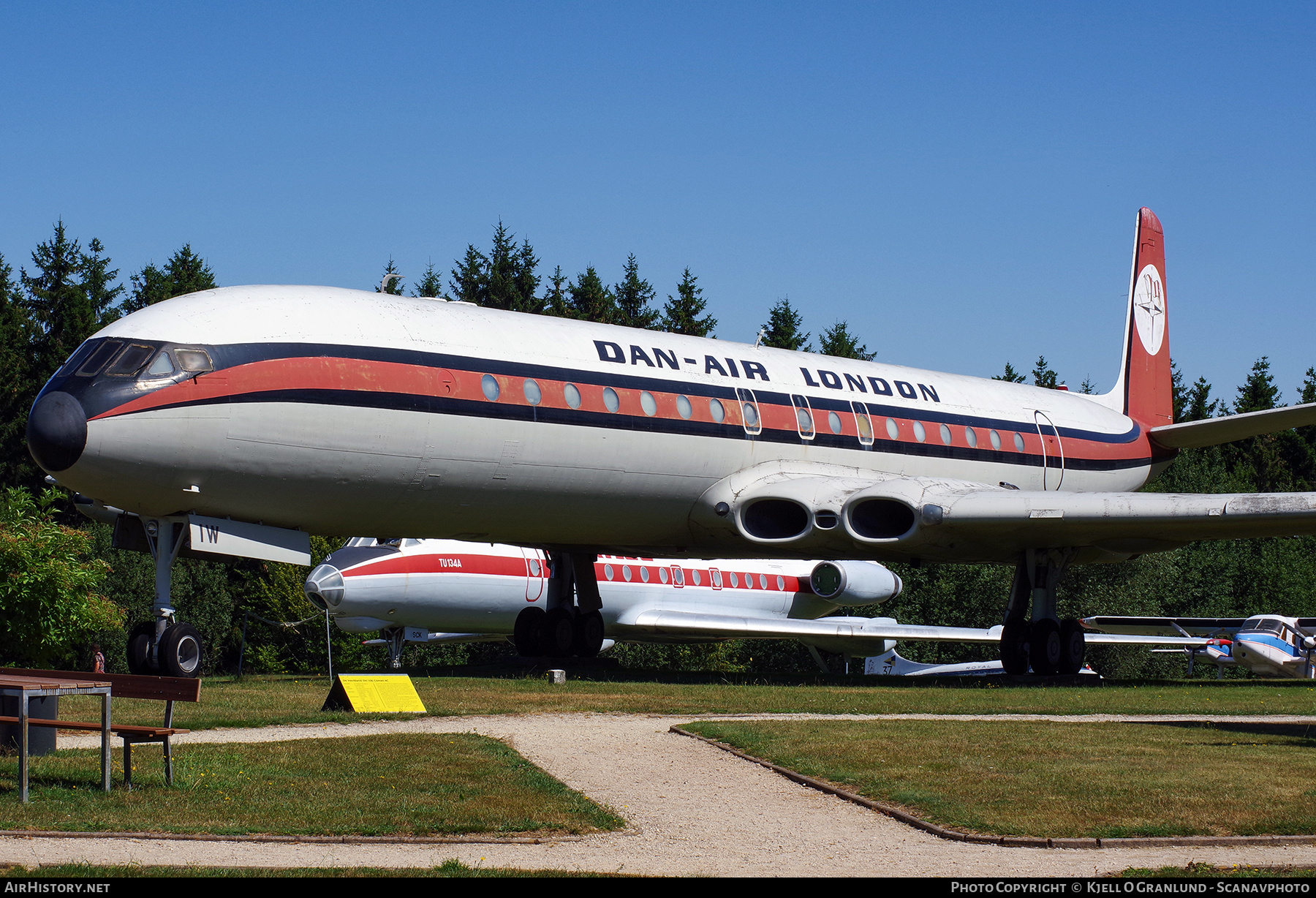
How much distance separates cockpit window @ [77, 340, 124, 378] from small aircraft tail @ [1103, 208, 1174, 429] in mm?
17858

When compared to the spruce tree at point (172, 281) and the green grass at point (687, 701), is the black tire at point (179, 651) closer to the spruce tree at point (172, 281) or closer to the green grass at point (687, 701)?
the green grass at point (687, 701)

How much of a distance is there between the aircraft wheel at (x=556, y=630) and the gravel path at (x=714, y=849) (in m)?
10.5

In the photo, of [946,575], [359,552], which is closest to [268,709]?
[359,552]

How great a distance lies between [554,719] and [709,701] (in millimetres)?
2388

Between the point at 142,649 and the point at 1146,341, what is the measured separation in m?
19.8

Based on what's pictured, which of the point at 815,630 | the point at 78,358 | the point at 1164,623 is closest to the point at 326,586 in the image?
the point at 815,630

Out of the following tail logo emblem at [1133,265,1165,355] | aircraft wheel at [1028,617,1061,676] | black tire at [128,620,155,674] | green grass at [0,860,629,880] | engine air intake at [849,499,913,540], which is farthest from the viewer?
tail logo emblem at [1133,265,1165,355]

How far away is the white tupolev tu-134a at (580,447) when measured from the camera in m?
12.9

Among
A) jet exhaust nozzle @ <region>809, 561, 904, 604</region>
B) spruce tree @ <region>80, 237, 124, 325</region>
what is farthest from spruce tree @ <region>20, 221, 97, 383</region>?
jet exhaust nozzle @ <region>809, 561, 904, 604</region>

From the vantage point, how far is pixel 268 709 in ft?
44.5

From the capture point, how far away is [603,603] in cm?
3253

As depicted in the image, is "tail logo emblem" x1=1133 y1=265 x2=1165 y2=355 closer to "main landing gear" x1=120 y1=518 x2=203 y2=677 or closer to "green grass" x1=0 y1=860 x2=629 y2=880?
"main landing gear" x1=120 y1=518 x2=203 y2=677

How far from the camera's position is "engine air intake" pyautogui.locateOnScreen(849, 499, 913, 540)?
17.7m

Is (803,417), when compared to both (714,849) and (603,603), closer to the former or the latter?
(714,849)
